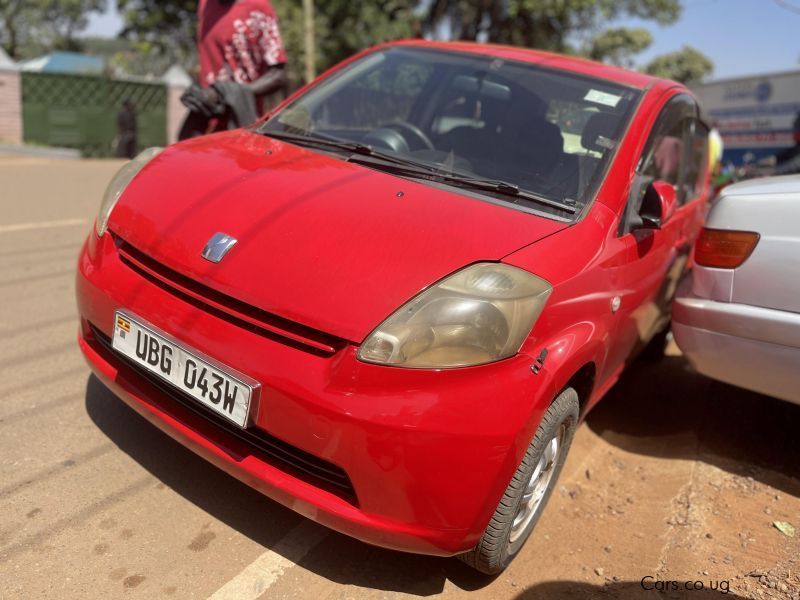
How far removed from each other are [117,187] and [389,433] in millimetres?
1484

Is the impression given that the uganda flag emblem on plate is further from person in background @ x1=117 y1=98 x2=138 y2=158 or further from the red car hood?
person in background @ x1=117 y1=98 x2=138 y2=158

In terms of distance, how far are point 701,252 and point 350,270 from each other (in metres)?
1.77

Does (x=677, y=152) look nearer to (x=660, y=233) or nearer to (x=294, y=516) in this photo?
(x=660, y=233)

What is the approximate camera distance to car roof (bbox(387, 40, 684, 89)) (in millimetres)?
3133

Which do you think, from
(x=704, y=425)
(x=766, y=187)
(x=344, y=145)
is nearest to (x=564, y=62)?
(x=766, y=187)

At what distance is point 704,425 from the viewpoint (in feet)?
11.6

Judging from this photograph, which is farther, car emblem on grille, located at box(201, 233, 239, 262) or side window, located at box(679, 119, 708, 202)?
side window, located at box(679, 119, 708, 202)

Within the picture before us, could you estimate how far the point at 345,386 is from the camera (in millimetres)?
1799

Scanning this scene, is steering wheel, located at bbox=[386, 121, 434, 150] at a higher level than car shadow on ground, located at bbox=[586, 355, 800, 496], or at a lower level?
higher

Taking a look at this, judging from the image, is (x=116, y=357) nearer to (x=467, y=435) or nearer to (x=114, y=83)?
(x=467, y=435)

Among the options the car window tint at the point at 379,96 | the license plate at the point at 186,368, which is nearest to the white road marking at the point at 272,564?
the license plate at the point at 186,368

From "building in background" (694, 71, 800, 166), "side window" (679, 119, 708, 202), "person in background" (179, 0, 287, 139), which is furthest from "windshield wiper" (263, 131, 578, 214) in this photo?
"building in background" (694, 71, 800, 166)

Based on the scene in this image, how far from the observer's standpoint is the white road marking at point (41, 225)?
18.1 ft

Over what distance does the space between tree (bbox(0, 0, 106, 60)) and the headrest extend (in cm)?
5401
